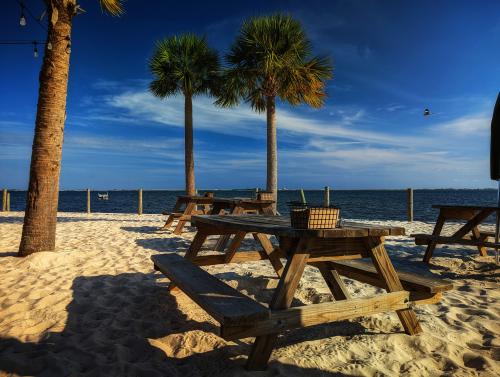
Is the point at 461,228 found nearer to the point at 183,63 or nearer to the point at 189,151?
the point at 189,151

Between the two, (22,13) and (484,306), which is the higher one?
(22,13)

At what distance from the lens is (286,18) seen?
11180mm

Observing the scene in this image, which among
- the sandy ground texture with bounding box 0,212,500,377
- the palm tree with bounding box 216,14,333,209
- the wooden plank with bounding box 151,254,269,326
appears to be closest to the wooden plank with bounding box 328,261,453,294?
the sandy ground texture with bounding box 0,212,500,377

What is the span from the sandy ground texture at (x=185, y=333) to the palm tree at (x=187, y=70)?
849 centimetres

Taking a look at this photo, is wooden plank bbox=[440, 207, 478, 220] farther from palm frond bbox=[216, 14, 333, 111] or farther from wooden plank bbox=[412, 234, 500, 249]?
palm frond bbox=[216, 14, 333, 111]

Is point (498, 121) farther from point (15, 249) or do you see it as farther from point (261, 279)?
point (15, 249)

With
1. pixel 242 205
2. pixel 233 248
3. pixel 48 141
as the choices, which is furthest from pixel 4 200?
pixel 233 248

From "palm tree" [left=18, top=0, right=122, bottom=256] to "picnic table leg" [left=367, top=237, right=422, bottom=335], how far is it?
15.9ft

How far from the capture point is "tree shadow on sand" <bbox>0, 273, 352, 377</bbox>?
7.31 feet

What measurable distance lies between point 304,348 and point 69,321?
192cm

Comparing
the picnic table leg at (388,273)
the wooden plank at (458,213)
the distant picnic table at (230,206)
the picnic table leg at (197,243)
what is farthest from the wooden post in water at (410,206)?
the picnic table leg at (197,243)

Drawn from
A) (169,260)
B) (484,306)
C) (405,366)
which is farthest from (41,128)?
(484,306)

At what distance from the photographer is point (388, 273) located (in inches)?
101

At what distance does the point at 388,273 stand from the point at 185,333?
1.60m
